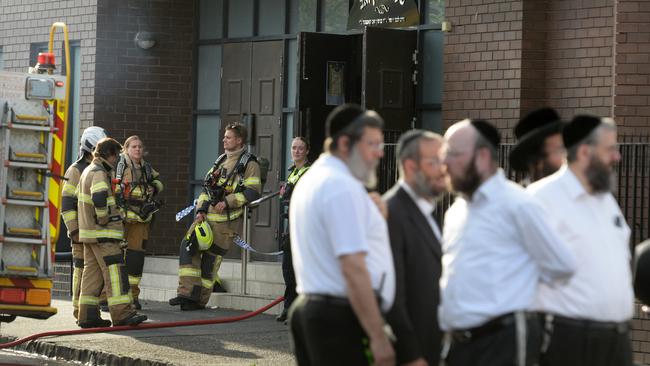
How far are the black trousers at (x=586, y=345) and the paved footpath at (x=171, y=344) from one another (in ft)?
17.4

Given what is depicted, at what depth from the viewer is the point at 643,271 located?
7.07m

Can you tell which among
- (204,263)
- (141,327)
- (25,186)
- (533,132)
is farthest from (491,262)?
(204,263)

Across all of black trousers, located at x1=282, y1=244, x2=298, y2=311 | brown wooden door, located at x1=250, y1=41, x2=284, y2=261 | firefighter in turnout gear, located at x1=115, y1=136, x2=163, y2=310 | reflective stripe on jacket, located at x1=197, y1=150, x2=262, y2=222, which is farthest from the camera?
brown wooden door, located at x1=250, y1=41, x2=284, y2=261

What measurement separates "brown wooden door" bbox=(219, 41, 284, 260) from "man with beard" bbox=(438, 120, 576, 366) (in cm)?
1135

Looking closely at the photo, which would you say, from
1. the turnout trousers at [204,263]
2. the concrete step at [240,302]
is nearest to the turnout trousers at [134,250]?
the turnout trousers at [204,263]

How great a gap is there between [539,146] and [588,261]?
97cm

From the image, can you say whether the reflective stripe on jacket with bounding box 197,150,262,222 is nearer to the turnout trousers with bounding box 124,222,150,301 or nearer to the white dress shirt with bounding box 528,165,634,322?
the turnout trousers with bounding box 124,222,150,301

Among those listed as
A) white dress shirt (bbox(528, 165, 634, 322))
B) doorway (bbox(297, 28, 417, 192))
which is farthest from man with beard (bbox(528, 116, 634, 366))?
doorway (bbox(297, 28, 417, 192))

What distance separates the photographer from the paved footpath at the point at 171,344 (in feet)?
38.8

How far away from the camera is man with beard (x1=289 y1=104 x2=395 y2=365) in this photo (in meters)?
6.19

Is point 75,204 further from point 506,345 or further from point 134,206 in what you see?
point 506,345

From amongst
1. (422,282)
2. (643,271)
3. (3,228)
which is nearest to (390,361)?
(422,282)

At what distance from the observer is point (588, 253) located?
6457 mm

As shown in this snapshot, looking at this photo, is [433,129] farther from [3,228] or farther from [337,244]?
[337,244]
